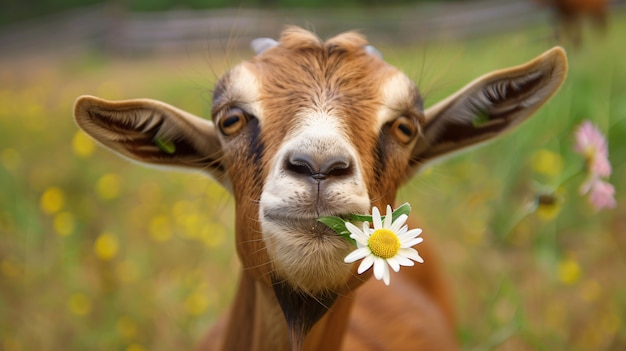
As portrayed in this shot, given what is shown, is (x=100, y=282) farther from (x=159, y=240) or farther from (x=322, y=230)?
(x=322, y=230)

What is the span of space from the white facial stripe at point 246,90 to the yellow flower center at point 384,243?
2.13 ft

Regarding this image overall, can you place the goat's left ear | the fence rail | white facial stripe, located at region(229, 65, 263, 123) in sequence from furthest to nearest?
the fence rail → the goat's left ear → white facial stripe, located at region(229, 65, 263, 123)

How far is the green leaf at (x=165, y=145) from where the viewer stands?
2.45 metres

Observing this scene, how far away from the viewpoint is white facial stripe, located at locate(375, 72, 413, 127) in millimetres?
2219

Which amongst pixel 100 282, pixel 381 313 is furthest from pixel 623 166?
pixel 100 282

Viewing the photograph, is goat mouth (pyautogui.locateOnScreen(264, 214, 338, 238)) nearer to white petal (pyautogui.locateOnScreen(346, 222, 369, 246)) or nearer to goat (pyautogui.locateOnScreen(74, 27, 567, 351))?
goat (pyautogui.locateOnScreen(74, 27, 567, 351))

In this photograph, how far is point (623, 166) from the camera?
594cm

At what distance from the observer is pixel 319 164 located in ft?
5.93

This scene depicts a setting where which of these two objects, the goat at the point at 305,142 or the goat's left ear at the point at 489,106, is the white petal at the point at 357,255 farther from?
the goat's left ear at the point at 489,106

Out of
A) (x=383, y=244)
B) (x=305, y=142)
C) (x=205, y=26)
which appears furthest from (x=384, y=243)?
(x=205, y=26)

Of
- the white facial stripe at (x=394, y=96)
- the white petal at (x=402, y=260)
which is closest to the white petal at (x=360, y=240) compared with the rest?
the white petal at (x=402, y=260)

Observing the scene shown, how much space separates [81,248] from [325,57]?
2.84 m

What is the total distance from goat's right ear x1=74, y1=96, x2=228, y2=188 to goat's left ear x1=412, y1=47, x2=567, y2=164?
2.85 feet

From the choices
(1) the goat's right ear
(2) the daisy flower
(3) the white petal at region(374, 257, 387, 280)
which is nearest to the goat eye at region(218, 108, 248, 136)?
(1) the goat's right ear
